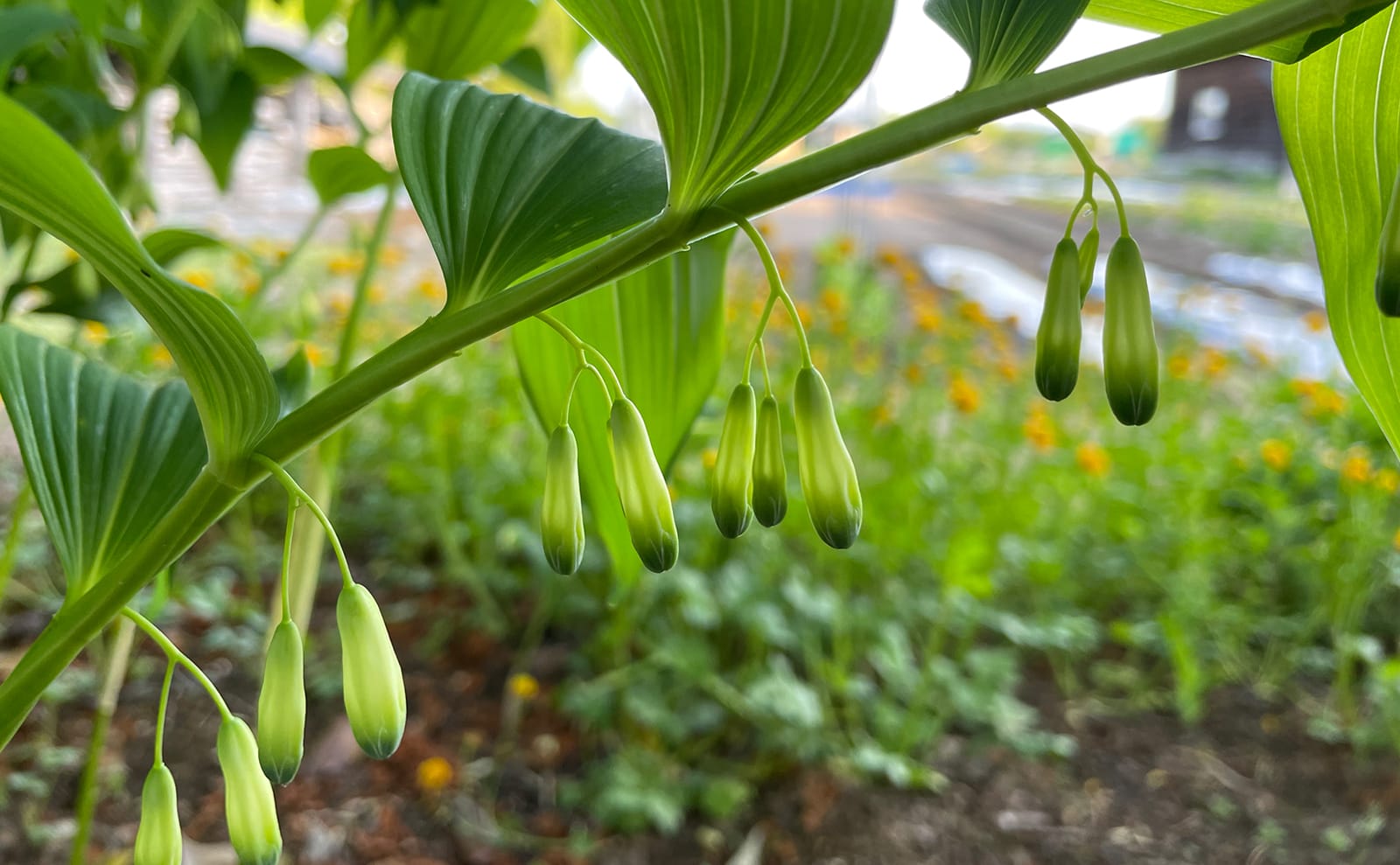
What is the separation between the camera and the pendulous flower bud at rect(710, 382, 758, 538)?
0.94ft

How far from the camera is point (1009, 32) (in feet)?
0.76

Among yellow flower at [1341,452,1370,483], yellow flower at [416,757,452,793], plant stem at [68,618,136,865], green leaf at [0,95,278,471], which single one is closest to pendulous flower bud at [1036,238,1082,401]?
green leaf at [0,95,278,471]

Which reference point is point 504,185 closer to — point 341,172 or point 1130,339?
point 1130,339

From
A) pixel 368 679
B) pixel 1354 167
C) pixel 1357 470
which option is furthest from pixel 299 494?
pixel 1357 470

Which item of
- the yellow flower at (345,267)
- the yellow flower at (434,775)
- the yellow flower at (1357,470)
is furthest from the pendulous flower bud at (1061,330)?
the yellow flower at (345,267)

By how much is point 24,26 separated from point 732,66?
1.10 feet

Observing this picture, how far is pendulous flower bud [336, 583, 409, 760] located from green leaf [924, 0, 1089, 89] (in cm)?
22

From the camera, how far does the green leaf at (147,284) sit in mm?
200

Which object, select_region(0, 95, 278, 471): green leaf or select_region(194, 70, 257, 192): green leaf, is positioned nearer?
select_region(0, 95, 278, 471): green leaf

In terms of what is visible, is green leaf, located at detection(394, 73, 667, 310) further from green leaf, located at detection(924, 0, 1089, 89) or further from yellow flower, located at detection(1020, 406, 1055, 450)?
yellow flower, located at detection(1020, 406, 1055, 450)

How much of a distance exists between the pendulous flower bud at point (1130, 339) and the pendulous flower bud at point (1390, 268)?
5cm

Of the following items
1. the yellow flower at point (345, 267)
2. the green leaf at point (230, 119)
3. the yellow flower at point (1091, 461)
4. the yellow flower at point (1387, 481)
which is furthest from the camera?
the yellow flower at point (345, 267)

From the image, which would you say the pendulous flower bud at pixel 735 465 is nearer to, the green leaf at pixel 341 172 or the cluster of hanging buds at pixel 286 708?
the cluster of hanging buds at pixel 286 708

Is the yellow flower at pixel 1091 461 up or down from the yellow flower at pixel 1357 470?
down
